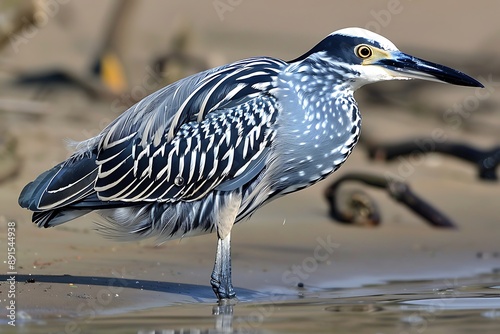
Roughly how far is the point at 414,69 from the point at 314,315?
2175 millimetres

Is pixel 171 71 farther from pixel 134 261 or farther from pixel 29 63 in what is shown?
pixel 134 261

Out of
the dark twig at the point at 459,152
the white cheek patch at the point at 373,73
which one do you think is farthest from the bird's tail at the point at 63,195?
the dark twig at the point at 459,152

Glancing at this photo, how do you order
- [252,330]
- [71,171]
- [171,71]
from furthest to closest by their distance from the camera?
[171,71] < [71,171] < [252,330]

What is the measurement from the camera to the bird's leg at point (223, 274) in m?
9.18

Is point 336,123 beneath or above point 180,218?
above

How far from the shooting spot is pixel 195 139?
9.25m

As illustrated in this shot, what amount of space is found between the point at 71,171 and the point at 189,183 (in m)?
0.94

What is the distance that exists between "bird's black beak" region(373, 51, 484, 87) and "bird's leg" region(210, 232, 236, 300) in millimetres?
1732

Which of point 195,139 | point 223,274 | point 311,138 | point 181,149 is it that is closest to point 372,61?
point 311,138

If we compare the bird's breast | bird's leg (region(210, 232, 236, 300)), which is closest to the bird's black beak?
the bird's breast

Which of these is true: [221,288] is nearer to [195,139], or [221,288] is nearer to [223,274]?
[223,274]

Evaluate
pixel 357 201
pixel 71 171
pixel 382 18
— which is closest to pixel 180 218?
pixel 71 171

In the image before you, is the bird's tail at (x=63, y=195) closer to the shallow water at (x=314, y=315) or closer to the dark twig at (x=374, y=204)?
the shallow water at (x=314, y=315)

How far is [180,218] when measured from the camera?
30.6ft
